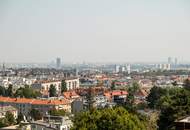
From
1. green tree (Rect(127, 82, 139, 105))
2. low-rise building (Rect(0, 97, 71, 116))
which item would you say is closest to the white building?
green tree (Rect(127, 82, 139, 105))

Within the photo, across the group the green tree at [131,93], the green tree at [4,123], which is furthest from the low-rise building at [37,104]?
the green tree at [4,123]

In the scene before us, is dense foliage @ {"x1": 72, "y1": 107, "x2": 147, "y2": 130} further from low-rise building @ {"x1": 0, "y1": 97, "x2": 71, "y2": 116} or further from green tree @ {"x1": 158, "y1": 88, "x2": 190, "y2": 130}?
low-rise building @ {"x1": 0, "y1": 97, "x2": 71, "y2": 116}

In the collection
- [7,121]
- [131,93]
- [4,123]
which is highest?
[131,93]

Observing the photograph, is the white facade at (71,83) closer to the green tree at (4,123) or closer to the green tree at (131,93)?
the green tree at (131,93)

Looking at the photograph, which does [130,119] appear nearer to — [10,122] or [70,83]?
[10,122]

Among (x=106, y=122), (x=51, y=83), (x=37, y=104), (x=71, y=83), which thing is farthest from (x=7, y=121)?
(x=71, y=83)

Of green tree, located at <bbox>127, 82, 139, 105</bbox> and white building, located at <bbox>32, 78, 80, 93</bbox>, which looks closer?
green tree, located at <bbox>127, 82, 139, 105</bbox>

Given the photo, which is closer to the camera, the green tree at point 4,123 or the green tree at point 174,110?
the green tree at point 174,110

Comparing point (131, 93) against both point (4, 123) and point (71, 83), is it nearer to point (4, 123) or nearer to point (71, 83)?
point (4, 123)

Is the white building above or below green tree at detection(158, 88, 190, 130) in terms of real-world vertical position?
below

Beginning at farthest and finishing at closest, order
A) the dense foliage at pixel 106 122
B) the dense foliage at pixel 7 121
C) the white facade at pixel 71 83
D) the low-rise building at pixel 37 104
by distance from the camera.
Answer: the white facade at pixel 71 83
the low-rise building at pixel 37 104
the dense foliage at pixel 7 121
the dense foliage at pixel 106 122

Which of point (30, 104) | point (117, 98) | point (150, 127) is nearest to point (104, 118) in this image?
point (150, 127)

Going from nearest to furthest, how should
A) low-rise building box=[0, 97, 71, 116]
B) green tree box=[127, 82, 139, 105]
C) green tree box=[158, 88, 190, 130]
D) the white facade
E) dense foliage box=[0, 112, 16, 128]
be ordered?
green tree box=[158, 88, 190, 130] < dense foliage box=[0, 112, 16, 128] < green tree box=[127, 82, 139, 105] < low-rise building box=[0, 97, 71, 116] < the white facade

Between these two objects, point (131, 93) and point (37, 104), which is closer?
point (37, 104)
